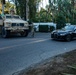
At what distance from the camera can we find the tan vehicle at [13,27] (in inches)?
901

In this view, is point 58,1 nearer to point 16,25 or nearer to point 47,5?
point 47,5

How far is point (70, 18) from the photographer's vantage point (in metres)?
53.6

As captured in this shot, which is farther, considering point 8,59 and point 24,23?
point 24,23

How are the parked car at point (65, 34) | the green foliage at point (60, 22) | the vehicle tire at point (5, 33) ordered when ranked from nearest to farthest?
the parked car at point (65, 34) → the vehicle tire at point (5, 33) → the green foliage at point (60, 22)

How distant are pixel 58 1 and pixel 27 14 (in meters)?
20.6

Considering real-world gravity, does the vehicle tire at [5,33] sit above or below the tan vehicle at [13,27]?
below

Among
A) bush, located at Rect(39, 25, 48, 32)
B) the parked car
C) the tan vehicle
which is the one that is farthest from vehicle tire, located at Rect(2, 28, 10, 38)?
bush, located at Rect(39, 25, 48, 32)

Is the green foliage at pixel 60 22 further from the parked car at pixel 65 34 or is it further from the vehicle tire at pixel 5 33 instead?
the parked car at pixel 65 34

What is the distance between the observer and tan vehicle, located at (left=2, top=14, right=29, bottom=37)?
2288cm

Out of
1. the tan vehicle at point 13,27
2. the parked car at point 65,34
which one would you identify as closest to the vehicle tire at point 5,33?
the tan vehicle at point 13,27

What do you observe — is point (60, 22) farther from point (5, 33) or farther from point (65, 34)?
point (65, 34)

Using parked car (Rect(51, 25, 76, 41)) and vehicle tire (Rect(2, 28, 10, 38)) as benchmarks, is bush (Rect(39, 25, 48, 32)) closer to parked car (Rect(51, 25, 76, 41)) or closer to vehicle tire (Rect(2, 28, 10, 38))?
vehicle tire (Rect(2, 28, 10, 38))

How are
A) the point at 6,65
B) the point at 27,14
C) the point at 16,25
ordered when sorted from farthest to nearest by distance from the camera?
the point at 27,14
the point at 16,25
the point at 6,65

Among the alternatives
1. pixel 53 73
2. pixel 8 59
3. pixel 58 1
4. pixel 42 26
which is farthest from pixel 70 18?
pixel 53 73
